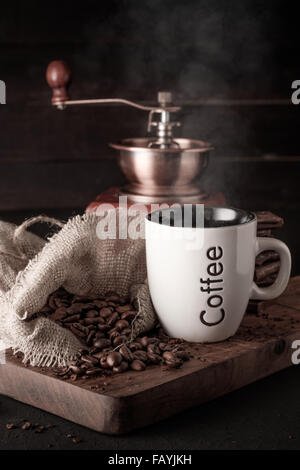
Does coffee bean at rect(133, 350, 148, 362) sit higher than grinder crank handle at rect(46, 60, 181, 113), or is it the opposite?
grinder crank handle at rect(46, 60, 181, 113)

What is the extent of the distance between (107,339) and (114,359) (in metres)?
0.07

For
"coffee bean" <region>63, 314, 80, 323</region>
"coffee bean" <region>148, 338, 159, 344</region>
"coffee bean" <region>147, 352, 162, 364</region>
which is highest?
"coffee bean" <region>63, 314, 80, 323</region>

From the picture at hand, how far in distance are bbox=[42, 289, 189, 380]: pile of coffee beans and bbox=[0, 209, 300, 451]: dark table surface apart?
0.06 m

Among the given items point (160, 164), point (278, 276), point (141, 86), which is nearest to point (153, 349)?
point (278, 276)

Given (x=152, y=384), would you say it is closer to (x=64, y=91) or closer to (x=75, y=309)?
(x=75, y=309)

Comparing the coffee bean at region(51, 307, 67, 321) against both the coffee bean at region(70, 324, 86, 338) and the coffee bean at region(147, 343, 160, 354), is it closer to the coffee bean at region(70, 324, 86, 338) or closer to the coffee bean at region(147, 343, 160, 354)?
the coffee bean at region(70, 324, 86, 338)

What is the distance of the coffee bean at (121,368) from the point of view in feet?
2.67

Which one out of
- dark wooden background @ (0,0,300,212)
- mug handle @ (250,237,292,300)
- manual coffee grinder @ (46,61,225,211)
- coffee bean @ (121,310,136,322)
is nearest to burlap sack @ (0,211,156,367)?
coffee bean @ (121,310,136,322)

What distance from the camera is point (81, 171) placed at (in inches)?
91.8

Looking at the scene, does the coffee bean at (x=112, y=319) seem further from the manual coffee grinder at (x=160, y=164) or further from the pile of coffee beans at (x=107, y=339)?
the manual coffee grinder at (x=160, y=164)

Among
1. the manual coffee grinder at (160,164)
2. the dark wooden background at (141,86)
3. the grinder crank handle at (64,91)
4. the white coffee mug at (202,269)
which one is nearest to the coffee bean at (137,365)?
the white coffee mug at (202,269)

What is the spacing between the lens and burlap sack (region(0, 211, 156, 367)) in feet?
2.84

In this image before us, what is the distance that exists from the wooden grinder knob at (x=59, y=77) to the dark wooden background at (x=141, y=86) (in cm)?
73

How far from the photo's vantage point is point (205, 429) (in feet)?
2.51
